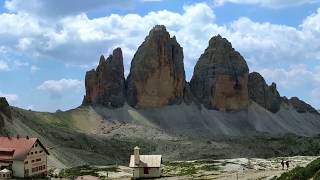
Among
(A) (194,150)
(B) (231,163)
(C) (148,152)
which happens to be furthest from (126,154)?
(B) (231,163)

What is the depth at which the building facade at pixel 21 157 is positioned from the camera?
95688 mm

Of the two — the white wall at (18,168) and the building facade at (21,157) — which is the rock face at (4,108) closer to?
the building facade at (21,157)

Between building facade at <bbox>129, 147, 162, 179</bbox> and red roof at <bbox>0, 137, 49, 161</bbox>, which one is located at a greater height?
red roof at <bbox>0, 137, 49, 161</bbox>

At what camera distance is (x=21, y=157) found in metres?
95.4

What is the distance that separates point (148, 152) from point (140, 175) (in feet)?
274

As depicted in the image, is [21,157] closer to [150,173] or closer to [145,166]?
[145,166]

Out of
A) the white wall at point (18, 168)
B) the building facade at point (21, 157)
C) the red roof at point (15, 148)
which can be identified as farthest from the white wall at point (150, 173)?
the white wall at point (18, 168)

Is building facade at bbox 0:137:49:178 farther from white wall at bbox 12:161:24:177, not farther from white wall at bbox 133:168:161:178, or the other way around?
white wall at bbox 133:168:161:178

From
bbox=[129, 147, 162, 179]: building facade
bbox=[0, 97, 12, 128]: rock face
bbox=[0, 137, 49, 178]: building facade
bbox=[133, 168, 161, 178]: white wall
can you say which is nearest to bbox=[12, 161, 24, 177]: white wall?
bbox=[0, 137, 49, 178]: building facade

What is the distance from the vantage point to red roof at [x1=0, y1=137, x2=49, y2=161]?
96.1 metres

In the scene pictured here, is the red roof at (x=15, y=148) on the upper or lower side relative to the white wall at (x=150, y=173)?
upper

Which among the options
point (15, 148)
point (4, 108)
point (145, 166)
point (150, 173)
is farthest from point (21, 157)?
point (4, 108)

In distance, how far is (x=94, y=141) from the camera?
17775cm

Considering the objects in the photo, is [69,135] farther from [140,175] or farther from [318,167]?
[318,167]
